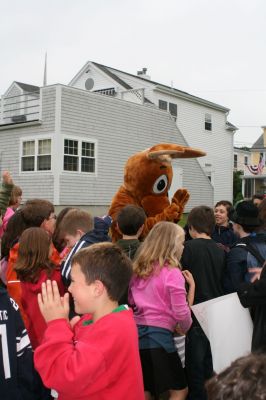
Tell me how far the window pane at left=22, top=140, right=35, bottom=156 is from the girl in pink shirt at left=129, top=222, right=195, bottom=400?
1492 centimetres

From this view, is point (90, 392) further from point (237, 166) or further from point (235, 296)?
point (237, 166)

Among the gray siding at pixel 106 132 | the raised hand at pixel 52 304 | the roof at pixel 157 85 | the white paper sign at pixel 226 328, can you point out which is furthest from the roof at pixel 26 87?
the raised hand at pixel 52 304

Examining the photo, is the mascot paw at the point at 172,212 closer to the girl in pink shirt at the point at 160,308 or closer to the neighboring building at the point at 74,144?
the girl in pink shirt at the point at 160,308

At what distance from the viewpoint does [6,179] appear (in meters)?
5.09

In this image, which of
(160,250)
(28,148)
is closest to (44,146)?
(28,148)

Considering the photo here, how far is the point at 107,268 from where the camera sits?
218cm

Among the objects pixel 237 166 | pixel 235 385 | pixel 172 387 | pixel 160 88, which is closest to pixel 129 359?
pixel 235 385

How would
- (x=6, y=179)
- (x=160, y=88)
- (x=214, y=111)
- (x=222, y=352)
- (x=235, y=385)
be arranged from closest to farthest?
(x=235, y=385), (x=222, y=352), (x=6, y=179), (x=160, y=88), (x=214, y=111)

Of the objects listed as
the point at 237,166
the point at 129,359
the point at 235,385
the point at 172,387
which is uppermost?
the point at 237,166

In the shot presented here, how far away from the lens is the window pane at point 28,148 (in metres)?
17.6

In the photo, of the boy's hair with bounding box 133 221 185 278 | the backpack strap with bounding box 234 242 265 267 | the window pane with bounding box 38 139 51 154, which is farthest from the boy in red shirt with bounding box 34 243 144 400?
the window pane with bounding box 38 139 51 154

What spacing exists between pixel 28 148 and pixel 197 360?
15203 millimetres

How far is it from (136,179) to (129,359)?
433cm

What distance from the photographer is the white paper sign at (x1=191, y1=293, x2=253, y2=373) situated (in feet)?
9.65
